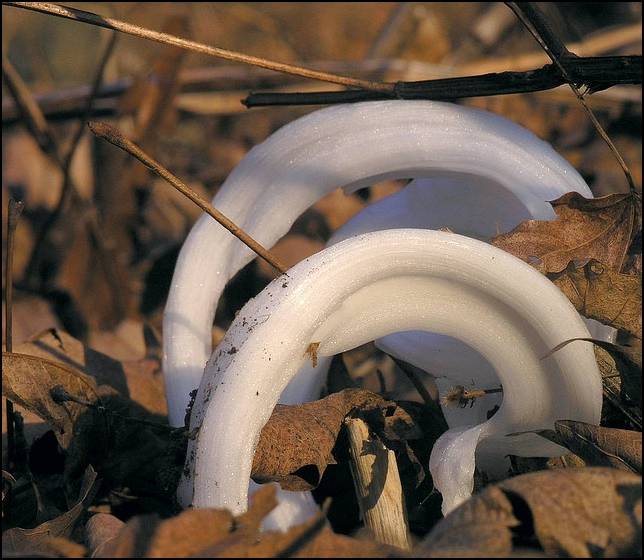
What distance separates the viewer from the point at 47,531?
1.18m

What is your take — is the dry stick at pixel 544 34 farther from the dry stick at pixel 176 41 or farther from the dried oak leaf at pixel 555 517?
the dried oak leaf at pixel 555 517

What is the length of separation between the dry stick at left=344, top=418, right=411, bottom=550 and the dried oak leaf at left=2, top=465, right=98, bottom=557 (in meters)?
0.37

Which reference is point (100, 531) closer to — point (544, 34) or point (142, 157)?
point (142, 157)

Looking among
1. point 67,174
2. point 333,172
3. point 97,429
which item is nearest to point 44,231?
point 67,174

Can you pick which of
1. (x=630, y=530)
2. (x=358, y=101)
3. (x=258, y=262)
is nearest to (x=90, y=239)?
(x=258, y=262)

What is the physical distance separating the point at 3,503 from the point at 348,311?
602 millimetres

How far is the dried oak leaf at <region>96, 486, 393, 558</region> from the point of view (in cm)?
88

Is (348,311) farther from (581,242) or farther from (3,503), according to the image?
(3,503)

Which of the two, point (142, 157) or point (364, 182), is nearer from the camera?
point (142, 157)

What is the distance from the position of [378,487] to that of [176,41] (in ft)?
2.43

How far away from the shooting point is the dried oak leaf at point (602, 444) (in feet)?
3.46

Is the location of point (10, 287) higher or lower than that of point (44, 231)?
lower

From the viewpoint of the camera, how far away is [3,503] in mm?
1284

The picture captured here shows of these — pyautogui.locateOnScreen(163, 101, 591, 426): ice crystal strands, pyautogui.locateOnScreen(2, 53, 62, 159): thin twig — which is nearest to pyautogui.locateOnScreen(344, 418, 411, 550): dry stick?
pyautogui.locateOnScreen(163, 101, 591, 426): ice crystal strands
